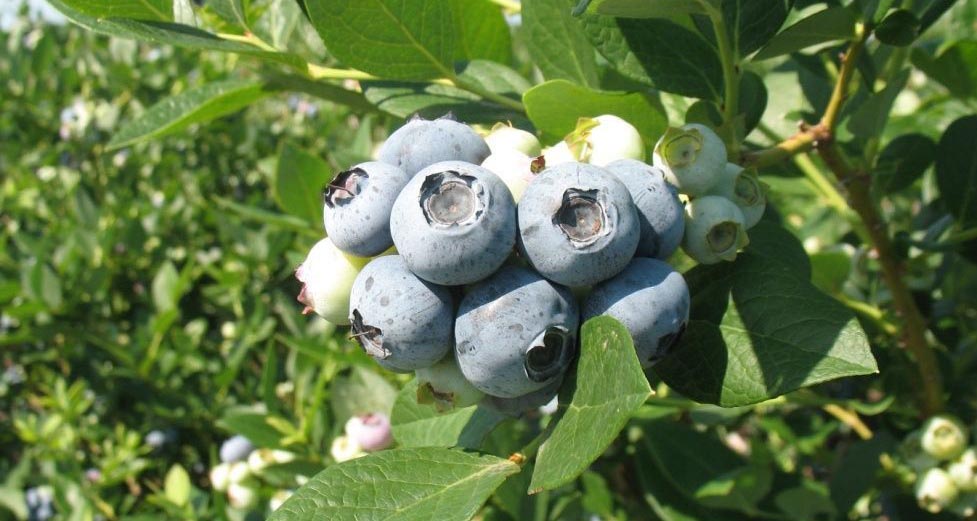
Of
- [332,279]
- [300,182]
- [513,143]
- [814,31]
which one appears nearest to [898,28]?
[814,31]

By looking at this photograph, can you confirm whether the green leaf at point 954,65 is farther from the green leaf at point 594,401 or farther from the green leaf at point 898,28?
the green leaf at point 594,401

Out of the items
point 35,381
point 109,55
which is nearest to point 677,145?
point 35,381

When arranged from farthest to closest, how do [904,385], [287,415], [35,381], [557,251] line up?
[35,381] → [287,415] → [904,385] → [557,251]

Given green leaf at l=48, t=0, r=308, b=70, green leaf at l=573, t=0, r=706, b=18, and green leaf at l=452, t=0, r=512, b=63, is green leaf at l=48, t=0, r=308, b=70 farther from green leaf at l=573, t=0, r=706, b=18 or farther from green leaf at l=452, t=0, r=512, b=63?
green leaf at l=573, t=0, r=706, b=18

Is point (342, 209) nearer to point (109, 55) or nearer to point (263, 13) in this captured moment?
point (263, 13)

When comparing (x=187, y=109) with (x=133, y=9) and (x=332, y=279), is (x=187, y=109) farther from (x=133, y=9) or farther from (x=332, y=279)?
(x=332, y=279)

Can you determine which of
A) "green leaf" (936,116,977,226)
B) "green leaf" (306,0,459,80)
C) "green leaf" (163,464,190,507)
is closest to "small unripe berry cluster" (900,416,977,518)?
"green leaf" (936,116,977,226)

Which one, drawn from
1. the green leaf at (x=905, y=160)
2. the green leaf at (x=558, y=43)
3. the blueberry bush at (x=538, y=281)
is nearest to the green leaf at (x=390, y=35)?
the blueberry bush at (x=538, y=281)
